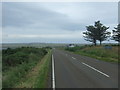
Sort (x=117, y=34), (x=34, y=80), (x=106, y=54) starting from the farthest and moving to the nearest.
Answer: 1. (x=117, y=34)
2. (x=106, y=54)
3. (x=34, y=80)

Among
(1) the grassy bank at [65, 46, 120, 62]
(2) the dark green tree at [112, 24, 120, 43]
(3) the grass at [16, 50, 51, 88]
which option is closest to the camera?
(3) the grass at [16, 50, 51, 88]

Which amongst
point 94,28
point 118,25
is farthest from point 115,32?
point 94,28

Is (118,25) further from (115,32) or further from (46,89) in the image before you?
(46,89)

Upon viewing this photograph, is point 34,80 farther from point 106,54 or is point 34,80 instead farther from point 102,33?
point 102,33

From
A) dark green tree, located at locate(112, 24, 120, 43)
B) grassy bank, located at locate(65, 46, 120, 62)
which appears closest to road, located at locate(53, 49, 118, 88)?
grassy bank, located at locate(65, 46, 120, 62)

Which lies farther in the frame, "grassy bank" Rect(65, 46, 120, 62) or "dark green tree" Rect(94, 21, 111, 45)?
"dark green tree" Rect(94, 21, 111, 45)

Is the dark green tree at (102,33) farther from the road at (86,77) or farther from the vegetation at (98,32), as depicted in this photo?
the road at (86,77)

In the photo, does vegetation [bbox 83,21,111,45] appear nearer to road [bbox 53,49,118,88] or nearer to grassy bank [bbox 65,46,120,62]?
grassy bank [bbox 65,46,120,62]

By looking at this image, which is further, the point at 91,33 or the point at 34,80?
the point at 91,33

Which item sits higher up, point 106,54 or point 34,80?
point 106,54

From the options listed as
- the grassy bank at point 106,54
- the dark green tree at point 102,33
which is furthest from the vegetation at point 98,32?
the grassy bank at point 106,54

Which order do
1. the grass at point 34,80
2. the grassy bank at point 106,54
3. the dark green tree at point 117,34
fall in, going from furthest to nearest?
the dark green tree at point 117,34 < the grassy bank at point 106,54 < the grass at point 34,80

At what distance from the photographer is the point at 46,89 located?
1002 cm

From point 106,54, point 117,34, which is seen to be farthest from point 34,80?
point 117,34
